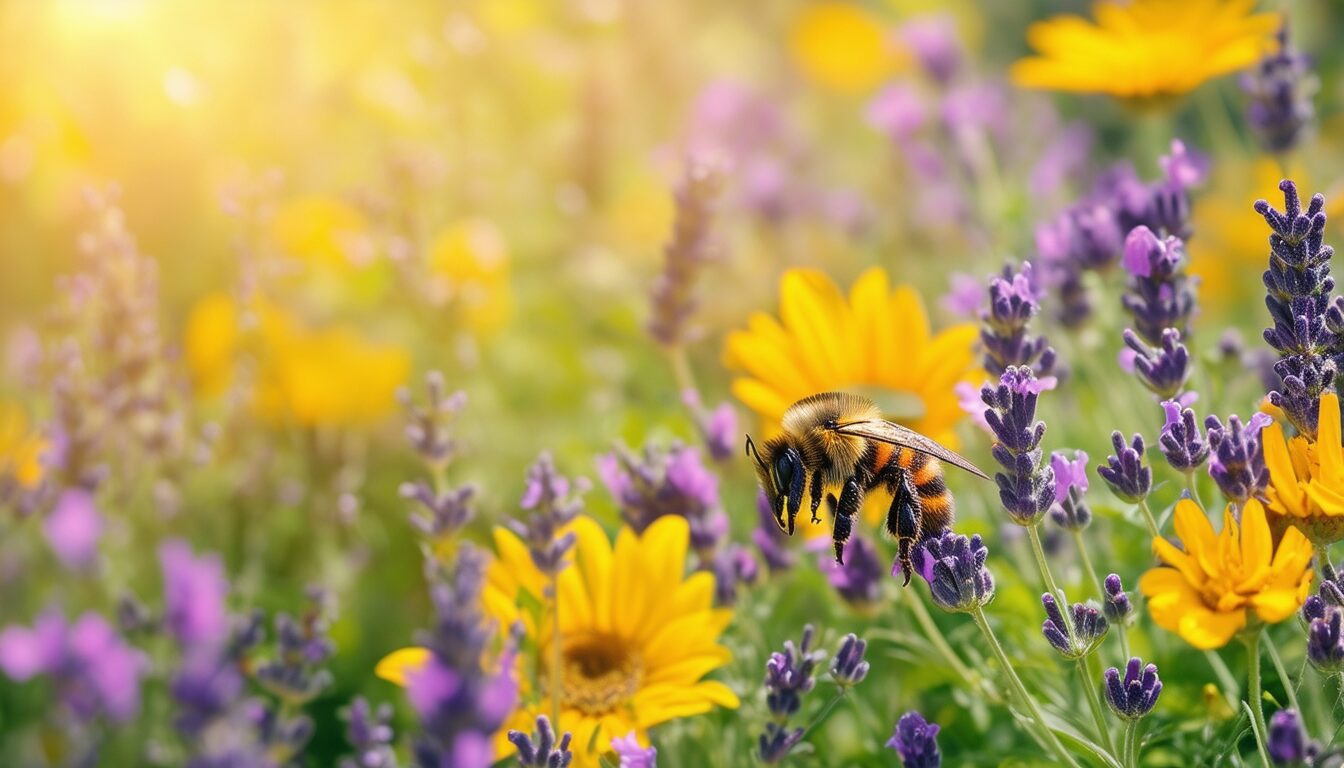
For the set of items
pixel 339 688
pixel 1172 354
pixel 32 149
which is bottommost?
pixel 1172 354

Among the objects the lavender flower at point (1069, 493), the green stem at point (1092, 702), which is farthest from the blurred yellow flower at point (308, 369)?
the green stem at point (1092, 702)

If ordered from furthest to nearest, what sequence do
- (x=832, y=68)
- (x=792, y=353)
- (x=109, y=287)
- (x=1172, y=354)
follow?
(x=832, y=68) < (x=109, y=287) < (x=792, y=353) < (x=1172, y=354)

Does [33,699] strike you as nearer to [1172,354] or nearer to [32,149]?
[32,149]

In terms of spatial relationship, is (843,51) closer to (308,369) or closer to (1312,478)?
(308,369)

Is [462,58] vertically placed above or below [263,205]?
above

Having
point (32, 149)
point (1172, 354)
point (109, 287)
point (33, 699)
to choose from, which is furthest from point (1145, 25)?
point (32, 149)

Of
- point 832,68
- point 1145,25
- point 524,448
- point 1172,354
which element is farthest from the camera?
point 832,68

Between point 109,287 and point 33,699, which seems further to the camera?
point 33,699
